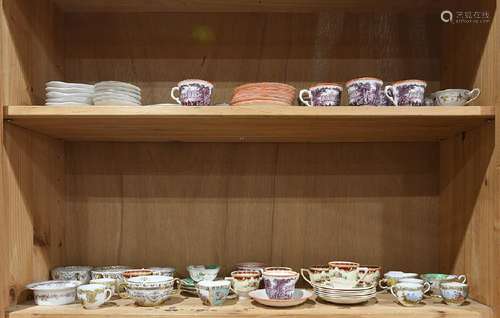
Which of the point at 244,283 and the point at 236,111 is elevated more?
the point at 236,111

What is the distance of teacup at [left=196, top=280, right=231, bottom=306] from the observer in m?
1.11

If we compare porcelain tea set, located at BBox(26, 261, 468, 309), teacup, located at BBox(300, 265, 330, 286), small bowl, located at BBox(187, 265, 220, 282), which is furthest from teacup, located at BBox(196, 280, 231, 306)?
teacup, located at BBox(300, 265, 330, 286)

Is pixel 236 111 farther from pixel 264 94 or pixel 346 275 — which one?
pixel 346 275

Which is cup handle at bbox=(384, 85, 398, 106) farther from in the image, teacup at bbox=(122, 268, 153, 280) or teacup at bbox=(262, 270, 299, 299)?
teacup at bbox=(122, 268, 153, 280)

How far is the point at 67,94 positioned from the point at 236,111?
0.42 meters

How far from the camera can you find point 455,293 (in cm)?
111

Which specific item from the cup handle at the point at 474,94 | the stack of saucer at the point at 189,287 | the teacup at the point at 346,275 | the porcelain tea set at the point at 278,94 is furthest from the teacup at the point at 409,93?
the stack of saucer at the point at 189,287

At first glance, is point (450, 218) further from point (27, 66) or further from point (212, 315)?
point (27, 66)

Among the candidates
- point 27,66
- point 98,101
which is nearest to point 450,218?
point 98,101

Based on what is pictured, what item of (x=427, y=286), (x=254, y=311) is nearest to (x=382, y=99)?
(x=427, y=286)

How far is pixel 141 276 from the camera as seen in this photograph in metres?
1.21

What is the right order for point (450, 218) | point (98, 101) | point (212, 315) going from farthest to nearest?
point (450, 218) < point (98, 101) < point (212, 315)

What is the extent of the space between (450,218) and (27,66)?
1.15 metres

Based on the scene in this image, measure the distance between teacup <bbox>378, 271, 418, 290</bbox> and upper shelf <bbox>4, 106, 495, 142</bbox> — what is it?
0.37 metres
